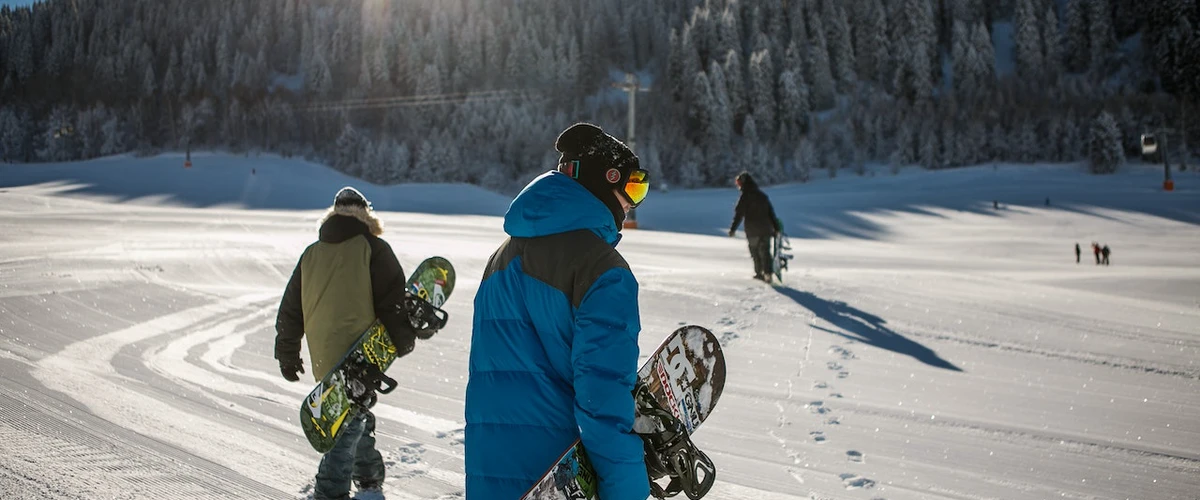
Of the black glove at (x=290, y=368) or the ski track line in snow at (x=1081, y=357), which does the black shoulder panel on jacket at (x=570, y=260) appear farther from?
the ski track line in snow at (x=1081, y=357)

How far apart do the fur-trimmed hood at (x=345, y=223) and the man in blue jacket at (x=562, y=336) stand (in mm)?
1647

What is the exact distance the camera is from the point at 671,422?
82.0 inches

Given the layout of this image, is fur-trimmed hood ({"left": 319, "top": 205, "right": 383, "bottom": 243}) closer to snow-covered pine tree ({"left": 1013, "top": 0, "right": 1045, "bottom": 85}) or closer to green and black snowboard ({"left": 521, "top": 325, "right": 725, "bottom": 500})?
green and black snowboard ({"left": 521, "top": 325, "right": 725, "bottom": 500})

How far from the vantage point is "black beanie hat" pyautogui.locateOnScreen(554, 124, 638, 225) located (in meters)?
1.99

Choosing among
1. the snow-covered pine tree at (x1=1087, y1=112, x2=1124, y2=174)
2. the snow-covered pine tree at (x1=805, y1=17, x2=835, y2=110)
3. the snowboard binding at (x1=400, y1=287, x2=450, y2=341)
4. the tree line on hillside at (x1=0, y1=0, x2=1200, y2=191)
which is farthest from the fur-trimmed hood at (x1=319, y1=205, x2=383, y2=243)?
the snow-covered pine tree at (x1=805, y1=17, x2=835, y2=110)

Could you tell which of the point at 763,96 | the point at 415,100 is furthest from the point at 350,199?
the point at 415,100

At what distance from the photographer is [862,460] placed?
4.04 m

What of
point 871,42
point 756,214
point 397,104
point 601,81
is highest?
point 871,42

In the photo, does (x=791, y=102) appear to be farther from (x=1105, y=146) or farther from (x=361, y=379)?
(x=361, y=379)

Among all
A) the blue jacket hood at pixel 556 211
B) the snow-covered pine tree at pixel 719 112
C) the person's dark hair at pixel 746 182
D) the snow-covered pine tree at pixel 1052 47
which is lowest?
the blue jacket hood at pixel 556 211

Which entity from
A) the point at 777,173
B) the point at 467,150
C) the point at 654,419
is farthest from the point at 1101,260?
the point at 467,150

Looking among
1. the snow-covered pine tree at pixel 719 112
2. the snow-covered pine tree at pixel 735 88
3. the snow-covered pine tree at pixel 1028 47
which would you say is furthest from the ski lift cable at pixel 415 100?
the snow-covered pine tree at pixel 1028 47

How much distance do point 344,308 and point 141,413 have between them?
7.41 ft

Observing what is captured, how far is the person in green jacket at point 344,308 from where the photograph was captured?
342 centimetres
